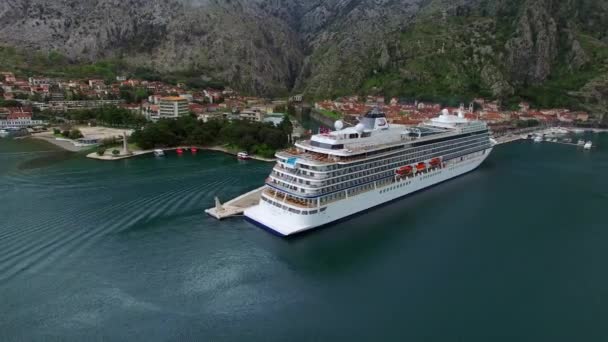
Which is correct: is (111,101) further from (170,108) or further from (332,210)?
(332,210)

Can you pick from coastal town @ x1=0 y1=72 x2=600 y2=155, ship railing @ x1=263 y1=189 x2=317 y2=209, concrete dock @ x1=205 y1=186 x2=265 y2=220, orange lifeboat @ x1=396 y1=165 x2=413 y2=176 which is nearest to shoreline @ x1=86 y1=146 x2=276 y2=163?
coastal town @ x1=0 y1=72 x2=600 y2=155

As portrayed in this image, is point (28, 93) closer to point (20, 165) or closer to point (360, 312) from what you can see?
point (20, 165)

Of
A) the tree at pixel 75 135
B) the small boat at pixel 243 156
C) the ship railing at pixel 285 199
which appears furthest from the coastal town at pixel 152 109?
the ship railing at pixel 285 199

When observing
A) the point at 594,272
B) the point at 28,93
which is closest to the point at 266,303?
the point at 594,272

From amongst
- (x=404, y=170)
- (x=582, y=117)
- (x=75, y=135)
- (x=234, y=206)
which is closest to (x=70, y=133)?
(x=75, y=135)

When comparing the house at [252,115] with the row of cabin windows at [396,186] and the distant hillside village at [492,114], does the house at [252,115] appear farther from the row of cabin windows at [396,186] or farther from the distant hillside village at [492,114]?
the row of cabin windows at [396,186]

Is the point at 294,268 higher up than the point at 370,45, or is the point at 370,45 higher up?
the point at 370,45

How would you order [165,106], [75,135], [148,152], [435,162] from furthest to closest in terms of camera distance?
[165,106] < [75,135] < [148,152] < [435,162]
